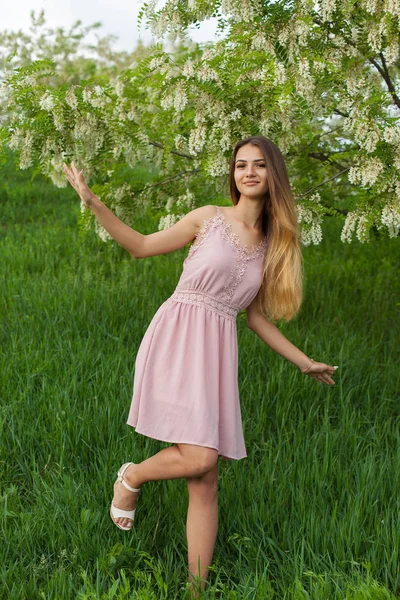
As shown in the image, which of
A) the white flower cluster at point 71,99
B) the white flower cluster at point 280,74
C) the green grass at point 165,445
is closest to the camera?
the green grass at point 165,445

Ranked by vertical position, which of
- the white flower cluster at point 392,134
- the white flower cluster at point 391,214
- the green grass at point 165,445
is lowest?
the green grass at point 165,445

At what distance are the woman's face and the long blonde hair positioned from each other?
1.2 inches

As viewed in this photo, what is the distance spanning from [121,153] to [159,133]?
333 mm

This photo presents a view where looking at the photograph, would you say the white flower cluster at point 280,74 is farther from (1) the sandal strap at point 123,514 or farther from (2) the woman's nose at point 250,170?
(1) the sandal strap at point 123,514

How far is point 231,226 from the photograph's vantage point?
3023 millimetres

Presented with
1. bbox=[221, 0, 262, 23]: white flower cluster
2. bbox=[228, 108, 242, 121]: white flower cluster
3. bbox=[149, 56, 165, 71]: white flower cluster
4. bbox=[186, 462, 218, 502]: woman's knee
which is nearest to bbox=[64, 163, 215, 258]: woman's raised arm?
bbox=[186, 462, 218, 502]: woman's knee

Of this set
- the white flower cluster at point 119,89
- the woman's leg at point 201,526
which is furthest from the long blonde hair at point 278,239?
the white flower cluster at point 119,89

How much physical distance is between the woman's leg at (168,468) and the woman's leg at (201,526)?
3.5 inches

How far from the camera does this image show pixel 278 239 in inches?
122

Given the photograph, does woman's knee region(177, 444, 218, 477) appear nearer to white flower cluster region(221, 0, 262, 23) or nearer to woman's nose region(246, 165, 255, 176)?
woman's nose region(246, 165, 255, 176)

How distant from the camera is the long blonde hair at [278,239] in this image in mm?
3031

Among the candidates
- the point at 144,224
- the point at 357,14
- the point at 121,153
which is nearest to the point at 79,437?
the point at 121,153

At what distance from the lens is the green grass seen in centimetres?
292

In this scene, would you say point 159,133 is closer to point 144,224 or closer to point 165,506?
point 165,506
